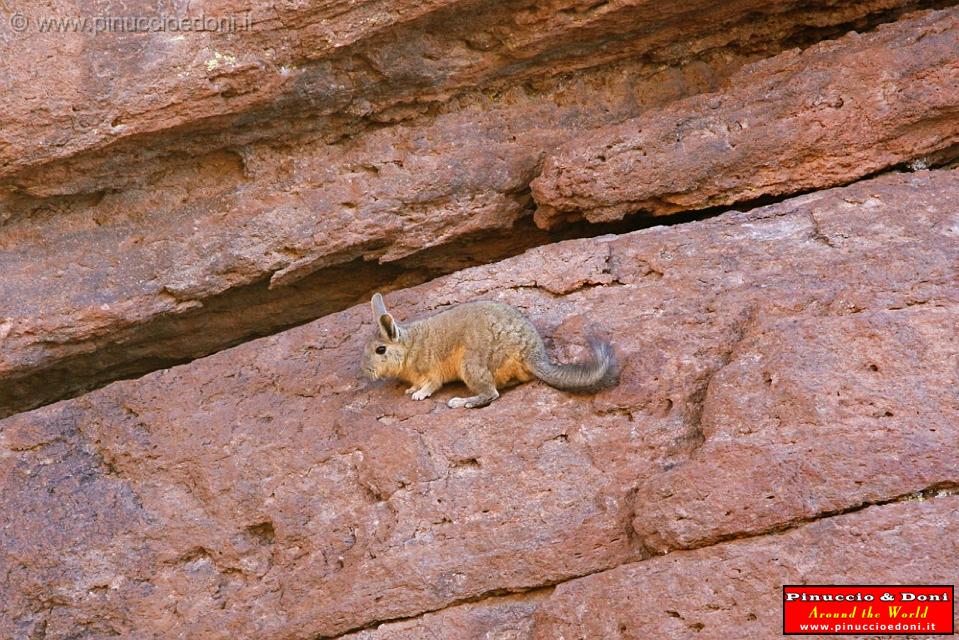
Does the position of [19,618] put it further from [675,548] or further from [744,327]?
[744,327]

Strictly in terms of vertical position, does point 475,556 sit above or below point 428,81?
below

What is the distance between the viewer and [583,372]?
566cm

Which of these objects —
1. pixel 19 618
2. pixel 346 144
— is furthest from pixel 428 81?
pixel 19 618

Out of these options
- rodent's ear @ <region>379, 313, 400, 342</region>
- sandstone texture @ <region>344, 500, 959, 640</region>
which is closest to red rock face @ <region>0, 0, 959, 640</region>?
sandstone texture @ <region>344, 500, 959, 640</region>

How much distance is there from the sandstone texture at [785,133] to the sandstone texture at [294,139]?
0.25 feet

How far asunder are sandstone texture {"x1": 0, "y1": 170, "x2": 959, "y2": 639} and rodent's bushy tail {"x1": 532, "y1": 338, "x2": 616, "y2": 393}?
0.11m

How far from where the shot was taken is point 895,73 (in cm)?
674

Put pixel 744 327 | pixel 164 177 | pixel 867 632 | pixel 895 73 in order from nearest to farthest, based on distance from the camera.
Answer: pixel 867 632 < pixel 744 327 < pixel 895 73 < pixel 164 177

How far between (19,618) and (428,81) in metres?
4.49

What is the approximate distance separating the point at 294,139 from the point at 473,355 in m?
2.70

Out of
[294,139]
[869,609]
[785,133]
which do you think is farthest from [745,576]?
[294,139]

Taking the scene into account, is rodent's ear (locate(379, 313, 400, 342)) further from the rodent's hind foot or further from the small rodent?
the rodent's hind foot

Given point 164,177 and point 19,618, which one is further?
point 164,177

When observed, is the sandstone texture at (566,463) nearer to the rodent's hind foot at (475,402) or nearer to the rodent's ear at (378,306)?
the rodent's hind foot at (475,402)
